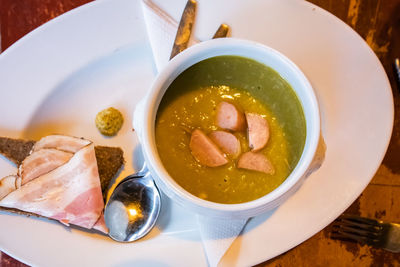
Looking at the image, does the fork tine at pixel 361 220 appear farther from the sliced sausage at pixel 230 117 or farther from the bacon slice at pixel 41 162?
the bacon slice at pixel 41 162

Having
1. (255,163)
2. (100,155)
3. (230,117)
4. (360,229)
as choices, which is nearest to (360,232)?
(360,229)

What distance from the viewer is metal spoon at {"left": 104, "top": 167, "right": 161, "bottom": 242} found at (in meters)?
1.24

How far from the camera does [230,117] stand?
1083mm

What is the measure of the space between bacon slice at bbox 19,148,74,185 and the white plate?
0.21 feet

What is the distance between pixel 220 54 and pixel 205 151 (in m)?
0.30

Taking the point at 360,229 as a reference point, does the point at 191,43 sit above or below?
above

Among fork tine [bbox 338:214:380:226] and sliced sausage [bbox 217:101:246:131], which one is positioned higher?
sliced sausage [bbox 217:101:246:131]

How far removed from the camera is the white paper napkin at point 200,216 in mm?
1153

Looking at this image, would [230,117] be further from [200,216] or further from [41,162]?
[41,162]

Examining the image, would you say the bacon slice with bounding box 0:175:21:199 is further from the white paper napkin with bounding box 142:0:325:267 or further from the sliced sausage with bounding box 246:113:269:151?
the sliced sausage with bounding box 246:113:269:151

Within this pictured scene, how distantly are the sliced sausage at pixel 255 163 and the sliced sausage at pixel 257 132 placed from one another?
0.02 m

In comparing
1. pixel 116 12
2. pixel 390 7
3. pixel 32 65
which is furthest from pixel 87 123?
pixel 390 7

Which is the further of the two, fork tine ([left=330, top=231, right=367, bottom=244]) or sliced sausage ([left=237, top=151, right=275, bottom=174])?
fork tine ([left=330, top=231, right=367, bottom=244])

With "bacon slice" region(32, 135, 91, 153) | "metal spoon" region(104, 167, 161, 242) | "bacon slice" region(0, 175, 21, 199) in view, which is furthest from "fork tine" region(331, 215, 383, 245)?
"bacon slice" region(0, 175, 21, 199)
